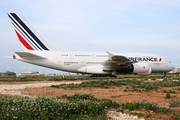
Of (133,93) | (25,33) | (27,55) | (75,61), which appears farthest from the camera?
(75,61)

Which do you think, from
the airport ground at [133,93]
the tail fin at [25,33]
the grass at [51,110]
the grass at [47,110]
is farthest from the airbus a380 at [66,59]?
the grass at [47,110]

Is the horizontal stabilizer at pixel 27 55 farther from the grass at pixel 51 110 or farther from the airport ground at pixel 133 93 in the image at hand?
the grass at pixel 51 110

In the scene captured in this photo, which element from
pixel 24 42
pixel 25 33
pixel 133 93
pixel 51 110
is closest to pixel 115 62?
pixel 24 42

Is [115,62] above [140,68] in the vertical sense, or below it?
above

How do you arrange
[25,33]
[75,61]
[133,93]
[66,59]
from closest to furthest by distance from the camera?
[133,93], [25,33], [66,59], [75,61]

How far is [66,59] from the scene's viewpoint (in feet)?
80.1

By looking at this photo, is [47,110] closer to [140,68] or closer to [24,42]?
[140,68]

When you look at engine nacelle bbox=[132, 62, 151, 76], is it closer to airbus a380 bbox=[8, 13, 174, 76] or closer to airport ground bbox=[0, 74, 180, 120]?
airbus a380 bbox=[8, 13, 174, 76]

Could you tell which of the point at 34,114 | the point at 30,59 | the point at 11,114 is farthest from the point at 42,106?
the point at 30,59

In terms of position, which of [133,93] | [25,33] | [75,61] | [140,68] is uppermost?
[25,33]

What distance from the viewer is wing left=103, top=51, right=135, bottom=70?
906 inches

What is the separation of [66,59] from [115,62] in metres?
6.55

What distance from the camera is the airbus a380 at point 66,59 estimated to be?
2333 centimetres

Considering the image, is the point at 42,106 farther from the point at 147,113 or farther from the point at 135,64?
the point at 135,64
